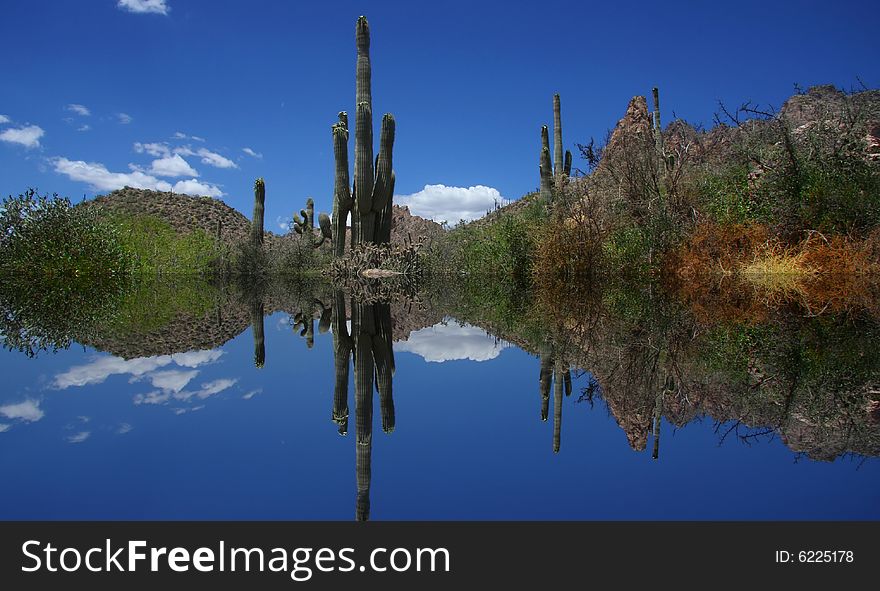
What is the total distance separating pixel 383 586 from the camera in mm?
1505

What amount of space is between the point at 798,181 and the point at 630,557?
13937 millimetres

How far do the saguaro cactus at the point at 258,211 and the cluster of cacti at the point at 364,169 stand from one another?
7.82 m

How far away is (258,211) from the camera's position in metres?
26.6

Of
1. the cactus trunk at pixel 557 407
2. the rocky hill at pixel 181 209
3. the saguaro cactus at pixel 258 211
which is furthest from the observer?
the rocky hill at pixel 181 209

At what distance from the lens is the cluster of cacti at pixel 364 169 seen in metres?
16.3

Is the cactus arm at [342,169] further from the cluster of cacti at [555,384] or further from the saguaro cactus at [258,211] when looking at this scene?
the cluster of cacti at [555,384]

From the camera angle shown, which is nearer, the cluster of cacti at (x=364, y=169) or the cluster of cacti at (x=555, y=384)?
the cluster of cacti at (x=555, y=384)

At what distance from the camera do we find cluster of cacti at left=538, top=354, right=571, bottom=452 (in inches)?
111

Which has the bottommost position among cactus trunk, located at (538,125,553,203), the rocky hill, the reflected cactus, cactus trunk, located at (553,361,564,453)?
cactus trunk, located at (553,361,564,453)

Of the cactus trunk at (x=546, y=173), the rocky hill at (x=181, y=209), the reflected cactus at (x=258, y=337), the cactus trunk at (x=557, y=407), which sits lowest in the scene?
the cactus trunk at (x=557, y=407)

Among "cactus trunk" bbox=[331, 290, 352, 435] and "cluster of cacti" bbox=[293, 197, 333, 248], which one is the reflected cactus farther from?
"cluster of cacti" bbox=[293, 197, 333, 248]

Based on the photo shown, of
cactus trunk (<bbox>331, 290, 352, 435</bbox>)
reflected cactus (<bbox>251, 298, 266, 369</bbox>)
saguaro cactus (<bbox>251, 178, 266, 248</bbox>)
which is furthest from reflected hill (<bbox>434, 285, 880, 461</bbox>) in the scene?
saguaro cactus (<bbox>251, 178, 266, 248</bbox>)

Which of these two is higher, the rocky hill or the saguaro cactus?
the rocky hill

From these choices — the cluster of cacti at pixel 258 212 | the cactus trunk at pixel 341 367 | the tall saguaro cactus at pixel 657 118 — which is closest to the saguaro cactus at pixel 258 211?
the cluster of cacti at pixel 258 212
